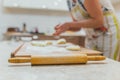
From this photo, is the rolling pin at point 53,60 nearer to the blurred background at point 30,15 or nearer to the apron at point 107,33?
the apron at point 107,33

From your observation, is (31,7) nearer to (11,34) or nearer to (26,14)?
(26,14)

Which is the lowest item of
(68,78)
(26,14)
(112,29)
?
(68,78)

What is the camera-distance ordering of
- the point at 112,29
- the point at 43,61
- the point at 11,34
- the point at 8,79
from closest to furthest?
1. the point at 8,79
2. the point at 43,61
3. the point at 112,29
4. the point at 11,34

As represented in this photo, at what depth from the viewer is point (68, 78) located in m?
0.41

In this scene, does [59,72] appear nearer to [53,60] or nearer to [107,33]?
[53,60]

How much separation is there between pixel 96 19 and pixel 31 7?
2292 millimetres

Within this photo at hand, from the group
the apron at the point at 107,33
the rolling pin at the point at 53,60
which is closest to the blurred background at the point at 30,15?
the apron at the point at 107,33

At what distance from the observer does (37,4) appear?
3.01m

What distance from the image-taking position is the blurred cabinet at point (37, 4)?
9.50 feet

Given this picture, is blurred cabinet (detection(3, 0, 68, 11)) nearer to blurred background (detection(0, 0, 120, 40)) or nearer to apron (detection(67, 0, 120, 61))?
blurred background (detection(0, 0, 120, 40))

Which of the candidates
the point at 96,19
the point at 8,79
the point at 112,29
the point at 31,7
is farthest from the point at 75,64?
the point at 31,7

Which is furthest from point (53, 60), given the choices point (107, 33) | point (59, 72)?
point (107, 33)

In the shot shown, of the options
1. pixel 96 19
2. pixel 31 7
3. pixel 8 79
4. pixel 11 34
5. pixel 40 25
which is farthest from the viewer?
pixel 40 25

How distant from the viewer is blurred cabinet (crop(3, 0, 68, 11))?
9.50 ft
